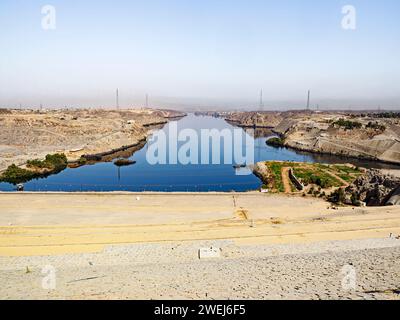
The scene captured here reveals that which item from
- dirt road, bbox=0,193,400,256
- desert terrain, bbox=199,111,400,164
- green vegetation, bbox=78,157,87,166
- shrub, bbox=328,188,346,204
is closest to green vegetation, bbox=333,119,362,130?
desert terrain, bbox=199,111,400,164

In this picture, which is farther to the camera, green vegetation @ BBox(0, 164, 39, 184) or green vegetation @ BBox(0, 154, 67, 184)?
green vegetation @ BBox(0, 154, 67, 184)

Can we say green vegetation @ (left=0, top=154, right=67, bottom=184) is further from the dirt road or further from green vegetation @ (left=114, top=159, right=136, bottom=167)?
the dirt road

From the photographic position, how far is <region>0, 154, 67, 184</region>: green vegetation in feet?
131

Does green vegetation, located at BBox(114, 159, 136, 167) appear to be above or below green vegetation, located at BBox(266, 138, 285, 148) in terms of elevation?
below

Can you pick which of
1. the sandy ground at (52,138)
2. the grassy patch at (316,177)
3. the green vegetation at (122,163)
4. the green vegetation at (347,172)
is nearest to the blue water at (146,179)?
the green vegetation at (122,163)

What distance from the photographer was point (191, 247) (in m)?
16.7

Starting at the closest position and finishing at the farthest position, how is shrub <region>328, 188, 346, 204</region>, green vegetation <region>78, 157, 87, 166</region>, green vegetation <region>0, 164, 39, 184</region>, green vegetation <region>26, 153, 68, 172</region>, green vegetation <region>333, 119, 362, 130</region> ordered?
shrub <region>328, 188, 346, 204</region> < green vegetation <region>0, 164, 39, 184</region> < green vegetation <region>26, 153, 68, 172</region> < green vegetation <region>78, 157, 87, 166</region> < green vegetation <region>333, 119, 362, 130</region>

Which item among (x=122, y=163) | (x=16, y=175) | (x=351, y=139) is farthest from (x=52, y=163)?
(x=351, y=139)

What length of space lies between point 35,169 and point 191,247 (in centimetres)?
3343

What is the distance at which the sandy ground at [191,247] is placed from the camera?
11891 millimetres

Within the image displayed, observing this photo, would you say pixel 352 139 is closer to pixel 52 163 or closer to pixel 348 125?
pixel 348 125

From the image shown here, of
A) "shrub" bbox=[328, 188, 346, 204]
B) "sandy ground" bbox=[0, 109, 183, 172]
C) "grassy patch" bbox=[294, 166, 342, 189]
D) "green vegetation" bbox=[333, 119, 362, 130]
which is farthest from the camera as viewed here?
"green vegetation" bbox=[333, 119, 362, 130]

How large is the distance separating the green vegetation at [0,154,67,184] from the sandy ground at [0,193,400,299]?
45.1 ft
